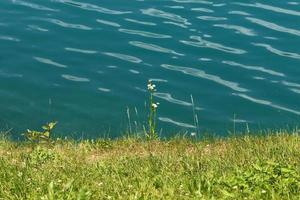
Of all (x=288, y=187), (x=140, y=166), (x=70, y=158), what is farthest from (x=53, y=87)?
(x=288, y=187)

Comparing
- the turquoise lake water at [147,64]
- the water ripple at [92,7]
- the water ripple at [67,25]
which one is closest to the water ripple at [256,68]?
the turquoise lake water at [147,64]

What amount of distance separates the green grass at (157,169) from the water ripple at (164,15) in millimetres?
9010

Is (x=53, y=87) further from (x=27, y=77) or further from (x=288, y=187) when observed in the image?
(x=288, y=187)

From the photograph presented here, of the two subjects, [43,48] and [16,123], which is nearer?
[16,123]

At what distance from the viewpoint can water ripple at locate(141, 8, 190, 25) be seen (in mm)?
20145

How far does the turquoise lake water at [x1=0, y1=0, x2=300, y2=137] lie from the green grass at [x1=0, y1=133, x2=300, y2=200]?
120 inches

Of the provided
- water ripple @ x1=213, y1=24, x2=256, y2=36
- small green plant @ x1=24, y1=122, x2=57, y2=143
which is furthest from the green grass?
water ripple @ x1=213, y1=24, x2=256, y2=36

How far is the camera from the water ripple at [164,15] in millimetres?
20145

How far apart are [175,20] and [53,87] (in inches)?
188

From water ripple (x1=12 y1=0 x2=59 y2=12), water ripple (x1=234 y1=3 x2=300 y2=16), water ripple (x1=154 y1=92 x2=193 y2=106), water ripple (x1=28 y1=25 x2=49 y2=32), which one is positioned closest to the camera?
water ripple (x1=154 y1=92 x2=193 y2=106)

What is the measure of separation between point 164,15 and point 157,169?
12097 millimetres

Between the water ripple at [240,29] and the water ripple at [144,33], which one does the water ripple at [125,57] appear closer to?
the water ripple at [144,33]

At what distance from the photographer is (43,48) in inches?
744

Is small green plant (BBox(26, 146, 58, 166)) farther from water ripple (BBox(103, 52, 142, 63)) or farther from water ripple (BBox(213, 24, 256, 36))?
water ripple (BBox(213, 24, 256, 36))
